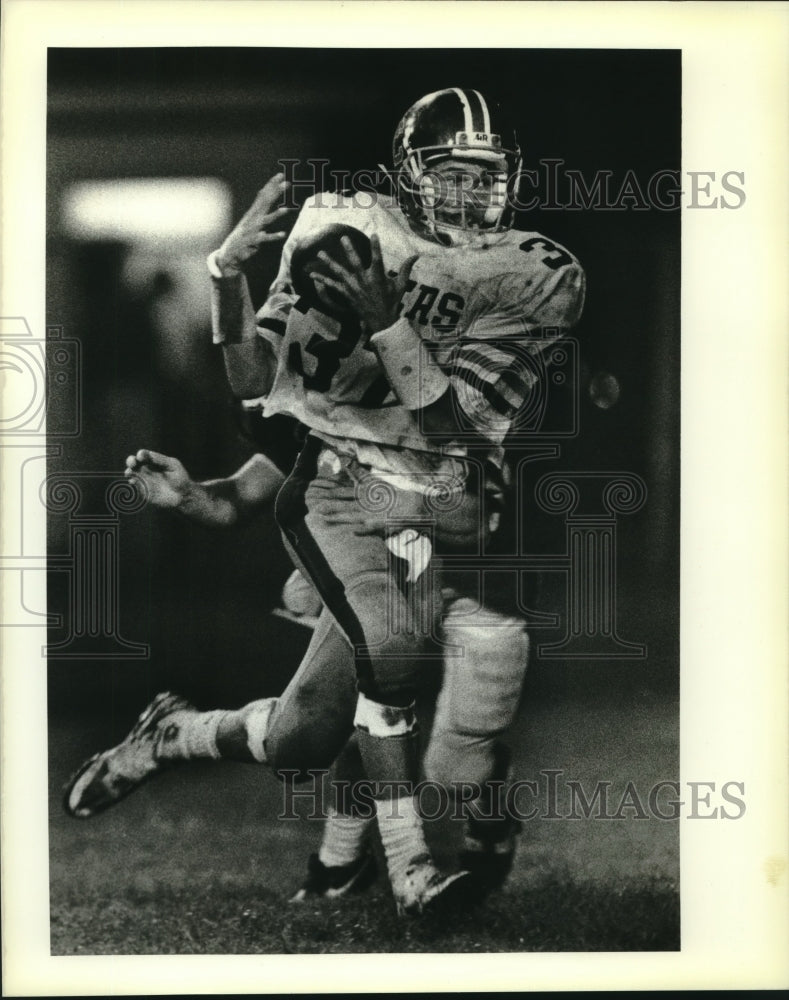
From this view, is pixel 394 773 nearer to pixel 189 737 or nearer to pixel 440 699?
pixel 440 699

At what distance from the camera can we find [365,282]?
2.92 m

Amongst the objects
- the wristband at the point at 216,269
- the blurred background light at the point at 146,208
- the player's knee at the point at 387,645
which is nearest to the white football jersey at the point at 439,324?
Answer: the wristband at the point at 216,269

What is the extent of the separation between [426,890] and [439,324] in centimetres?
145

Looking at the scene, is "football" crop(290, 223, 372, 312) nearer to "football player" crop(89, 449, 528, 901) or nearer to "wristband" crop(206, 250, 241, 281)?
"wristband" crop(206, 250, 241, 281)

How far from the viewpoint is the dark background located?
2889 mm

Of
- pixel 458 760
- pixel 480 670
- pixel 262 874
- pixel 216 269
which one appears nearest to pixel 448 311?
pixel 216 269

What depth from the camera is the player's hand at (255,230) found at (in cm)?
290

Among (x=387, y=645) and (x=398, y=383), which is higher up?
(x=398, y=383)

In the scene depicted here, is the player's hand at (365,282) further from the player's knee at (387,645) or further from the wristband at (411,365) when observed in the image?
the player's knee at (387,645)

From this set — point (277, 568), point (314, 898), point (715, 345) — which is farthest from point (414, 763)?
point (715, 345)

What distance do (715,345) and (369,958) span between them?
181cm

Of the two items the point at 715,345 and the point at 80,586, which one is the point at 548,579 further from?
the point at 80,586

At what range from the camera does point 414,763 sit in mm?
2914

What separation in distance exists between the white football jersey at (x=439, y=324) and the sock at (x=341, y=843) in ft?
3.09
